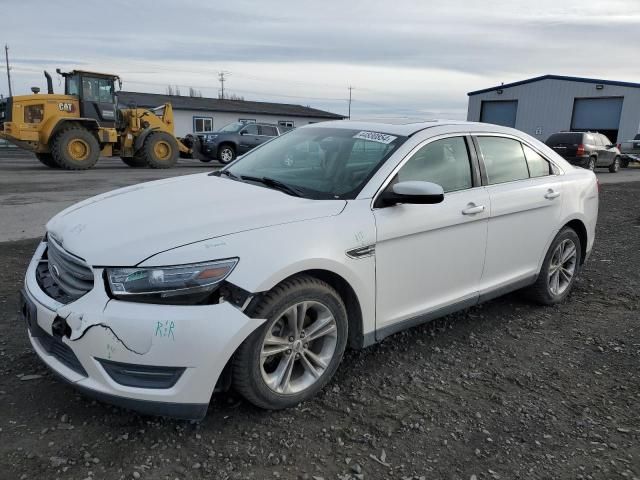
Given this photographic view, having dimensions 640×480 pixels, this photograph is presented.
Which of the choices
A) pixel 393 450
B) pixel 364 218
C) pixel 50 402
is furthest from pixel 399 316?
pixel 50 402

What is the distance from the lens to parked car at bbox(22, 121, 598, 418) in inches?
96.0

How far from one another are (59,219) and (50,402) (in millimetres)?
1060

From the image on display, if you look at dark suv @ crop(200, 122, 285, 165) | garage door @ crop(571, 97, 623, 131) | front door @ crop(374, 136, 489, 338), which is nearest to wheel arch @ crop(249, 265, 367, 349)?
front door @ crop(374, 136, 489, 338)

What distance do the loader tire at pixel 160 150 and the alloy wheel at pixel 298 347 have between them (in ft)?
52.3

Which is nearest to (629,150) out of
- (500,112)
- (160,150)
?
(500,112)

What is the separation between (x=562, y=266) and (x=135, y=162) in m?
16.5

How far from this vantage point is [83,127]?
16.6 metres

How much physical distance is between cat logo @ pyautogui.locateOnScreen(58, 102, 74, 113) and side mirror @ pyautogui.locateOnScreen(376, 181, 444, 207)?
15.9m

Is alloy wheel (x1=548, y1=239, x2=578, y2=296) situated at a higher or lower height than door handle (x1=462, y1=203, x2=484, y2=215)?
lower

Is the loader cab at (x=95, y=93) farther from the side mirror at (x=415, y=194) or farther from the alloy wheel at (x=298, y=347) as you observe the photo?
the alloy wheel at (x=298, y=347)

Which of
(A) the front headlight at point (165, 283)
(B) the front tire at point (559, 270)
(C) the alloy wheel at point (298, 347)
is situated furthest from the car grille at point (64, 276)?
(B) the front tire at point (559, 270)

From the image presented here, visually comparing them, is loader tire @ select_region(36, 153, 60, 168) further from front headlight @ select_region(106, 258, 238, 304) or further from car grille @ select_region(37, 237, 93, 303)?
front headlight @ select_region(106, 258, 238, 304)

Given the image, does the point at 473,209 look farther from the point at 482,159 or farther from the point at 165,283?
the point at 165,283

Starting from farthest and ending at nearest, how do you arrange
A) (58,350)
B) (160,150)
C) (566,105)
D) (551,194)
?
(566,105)
(160,150)
(551,194)
(58,350)
